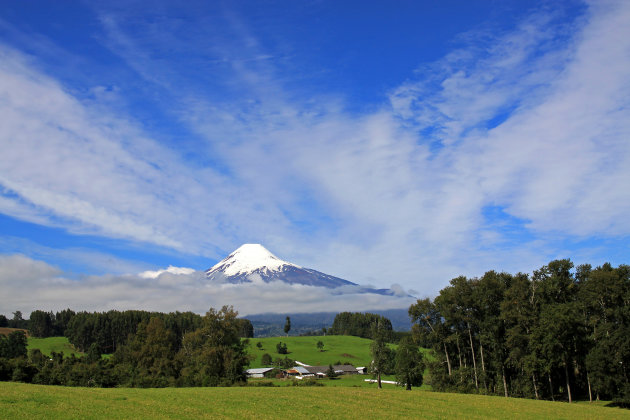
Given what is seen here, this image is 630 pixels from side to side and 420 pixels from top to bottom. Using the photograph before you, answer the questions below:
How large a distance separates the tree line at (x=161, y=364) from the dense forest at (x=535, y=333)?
3463 cm

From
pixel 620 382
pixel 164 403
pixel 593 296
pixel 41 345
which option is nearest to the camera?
pixel 164 403

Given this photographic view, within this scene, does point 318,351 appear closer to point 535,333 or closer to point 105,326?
point 105,326

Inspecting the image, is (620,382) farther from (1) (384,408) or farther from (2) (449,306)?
(1) (384,408)

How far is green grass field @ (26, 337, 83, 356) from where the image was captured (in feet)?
481

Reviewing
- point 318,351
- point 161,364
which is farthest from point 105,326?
point 161,364

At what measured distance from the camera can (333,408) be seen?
35031 millimetres

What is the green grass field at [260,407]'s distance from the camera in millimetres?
27547

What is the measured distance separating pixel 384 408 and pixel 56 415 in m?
24.8

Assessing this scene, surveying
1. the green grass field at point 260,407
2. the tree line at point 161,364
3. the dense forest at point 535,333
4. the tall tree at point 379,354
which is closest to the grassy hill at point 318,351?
the tree line at point 161,364

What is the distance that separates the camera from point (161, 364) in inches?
3489

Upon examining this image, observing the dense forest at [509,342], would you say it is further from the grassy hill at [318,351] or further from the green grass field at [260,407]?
the grassy hill at [318,351]

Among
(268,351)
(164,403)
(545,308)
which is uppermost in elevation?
(545,308)

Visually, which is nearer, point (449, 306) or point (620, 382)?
point (620, 382)

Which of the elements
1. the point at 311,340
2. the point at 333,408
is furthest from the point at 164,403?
the point at 311,340
